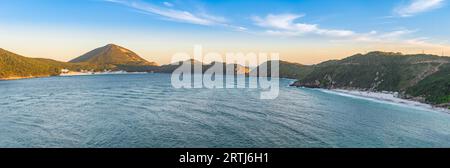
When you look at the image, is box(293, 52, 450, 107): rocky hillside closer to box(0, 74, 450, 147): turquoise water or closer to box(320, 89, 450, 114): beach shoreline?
box(320, 89, 450, 114): beach shoreline

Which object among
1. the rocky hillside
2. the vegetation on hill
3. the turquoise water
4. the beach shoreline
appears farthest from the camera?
the rocky hillside

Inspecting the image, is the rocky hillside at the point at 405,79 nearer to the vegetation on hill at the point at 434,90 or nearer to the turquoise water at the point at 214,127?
the vegetation on hill at the point at 434,90

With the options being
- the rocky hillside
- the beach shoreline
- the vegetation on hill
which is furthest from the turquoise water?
the rocky hillside

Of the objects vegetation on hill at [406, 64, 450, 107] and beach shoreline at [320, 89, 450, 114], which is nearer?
beach shoreline at [320, 89, 450, 114]

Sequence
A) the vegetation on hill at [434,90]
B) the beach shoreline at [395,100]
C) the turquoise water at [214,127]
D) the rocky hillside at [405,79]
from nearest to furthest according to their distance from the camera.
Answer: the turquoise water at [214,127]
the beach shoreline at [395,100]
the vegetation on hill at [434,90]
the rocky hillside at [405,79]

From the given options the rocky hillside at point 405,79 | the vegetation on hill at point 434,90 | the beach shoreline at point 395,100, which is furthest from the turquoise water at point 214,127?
the rocky hillside at point 405,79

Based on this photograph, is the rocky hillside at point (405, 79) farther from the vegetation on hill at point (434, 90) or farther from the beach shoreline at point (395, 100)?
the beach shoreline at point (395, 100)

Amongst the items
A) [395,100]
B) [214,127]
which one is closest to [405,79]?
[395,100]

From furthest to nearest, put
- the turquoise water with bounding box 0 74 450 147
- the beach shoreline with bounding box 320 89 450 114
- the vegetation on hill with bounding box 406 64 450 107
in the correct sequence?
the vegetation on hill with bounding box 406 64 450 107 < the beach shoreline with bounding box 320 89 450 114 < the turquoise water with bounding box 0 74 450 147

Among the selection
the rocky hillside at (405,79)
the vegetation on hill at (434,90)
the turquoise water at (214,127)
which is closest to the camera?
the turquoise water at (214,127)

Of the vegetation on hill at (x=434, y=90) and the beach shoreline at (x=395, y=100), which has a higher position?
the vegetation on hill at (x=434, y=90)

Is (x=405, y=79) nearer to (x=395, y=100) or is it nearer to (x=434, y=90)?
(x=434, y=90)

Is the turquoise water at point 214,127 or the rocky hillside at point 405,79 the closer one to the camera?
the turquoise water at point 214,127

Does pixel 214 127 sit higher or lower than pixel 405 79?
lower
